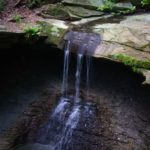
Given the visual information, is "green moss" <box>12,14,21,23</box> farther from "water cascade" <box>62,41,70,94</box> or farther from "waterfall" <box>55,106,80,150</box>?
"waterfall" <box>55,106,80,150</box>

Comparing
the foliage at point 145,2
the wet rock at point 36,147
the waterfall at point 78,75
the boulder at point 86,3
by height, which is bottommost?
the wet rock at point 36,147

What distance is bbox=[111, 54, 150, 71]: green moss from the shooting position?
325 inches

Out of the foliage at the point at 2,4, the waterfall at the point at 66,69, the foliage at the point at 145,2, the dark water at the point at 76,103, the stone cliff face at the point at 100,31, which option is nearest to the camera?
the stone cliff face at the point at 100,31

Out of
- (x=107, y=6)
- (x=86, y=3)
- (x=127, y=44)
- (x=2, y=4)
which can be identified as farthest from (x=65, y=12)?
(x=127, y=44)

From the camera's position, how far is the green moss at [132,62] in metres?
8.26

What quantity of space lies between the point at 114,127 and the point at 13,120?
269 cm

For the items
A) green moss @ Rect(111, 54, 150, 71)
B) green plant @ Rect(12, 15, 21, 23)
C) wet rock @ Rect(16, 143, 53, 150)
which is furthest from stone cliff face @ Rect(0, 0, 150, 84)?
wet rock @ Rect(16, 143, 53, 150)

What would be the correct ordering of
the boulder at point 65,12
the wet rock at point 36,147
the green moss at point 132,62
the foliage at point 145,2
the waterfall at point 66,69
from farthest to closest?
the foliage at point 145,2 → the boulder at point 65,12 → the waterfall at point 66,69 → the wet rock at point 36,147 → the green moss at point 132,62

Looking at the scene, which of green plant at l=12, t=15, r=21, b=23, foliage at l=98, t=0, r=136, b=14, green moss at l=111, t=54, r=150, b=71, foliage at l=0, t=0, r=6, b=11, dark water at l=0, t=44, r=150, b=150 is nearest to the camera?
green moss at l=111, t=54, r=150, b=71

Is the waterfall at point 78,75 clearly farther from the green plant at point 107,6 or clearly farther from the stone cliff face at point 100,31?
the green plant at point 107,6

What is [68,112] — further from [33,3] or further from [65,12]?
[33,3]

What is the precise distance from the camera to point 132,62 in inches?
329

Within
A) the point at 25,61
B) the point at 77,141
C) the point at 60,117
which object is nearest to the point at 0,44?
the point at 25,61

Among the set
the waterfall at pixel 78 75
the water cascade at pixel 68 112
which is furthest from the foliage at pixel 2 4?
the waterfall at pixel 78 75
